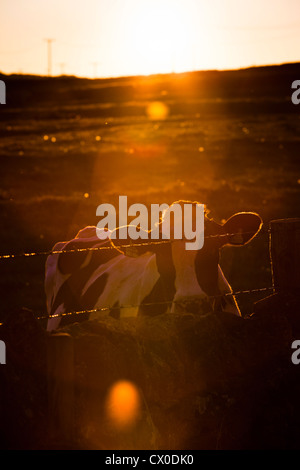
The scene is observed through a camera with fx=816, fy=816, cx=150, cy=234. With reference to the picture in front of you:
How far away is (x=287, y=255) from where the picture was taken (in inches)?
196

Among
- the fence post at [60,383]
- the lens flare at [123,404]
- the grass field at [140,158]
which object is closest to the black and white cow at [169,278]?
the lens flare at [123,404]

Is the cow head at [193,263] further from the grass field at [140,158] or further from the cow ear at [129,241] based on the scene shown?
the grass field at [140,158]

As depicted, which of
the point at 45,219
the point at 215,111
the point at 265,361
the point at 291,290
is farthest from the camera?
the point at 215,111

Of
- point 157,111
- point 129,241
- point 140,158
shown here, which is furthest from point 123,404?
point 157,111

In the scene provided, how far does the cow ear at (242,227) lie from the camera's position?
Result: 544 cm

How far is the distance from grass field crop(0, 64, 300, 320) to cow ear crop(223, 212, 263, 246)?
14.2ft

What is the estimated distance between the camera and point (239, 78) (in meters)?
96.6

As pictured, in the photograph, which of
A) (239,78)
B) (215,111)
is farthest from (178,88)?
(215,111)

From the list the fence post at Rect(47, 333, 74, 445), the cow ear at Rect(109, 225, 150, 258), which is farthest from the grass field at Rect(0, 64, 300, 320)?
the fence post at Rect(47, 333, 74, 445)

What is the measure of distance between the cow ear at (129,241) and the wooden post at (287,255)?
2.77ft

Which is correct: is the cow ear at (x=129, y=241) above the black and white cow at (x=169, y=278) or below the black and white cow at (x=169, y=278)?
above
